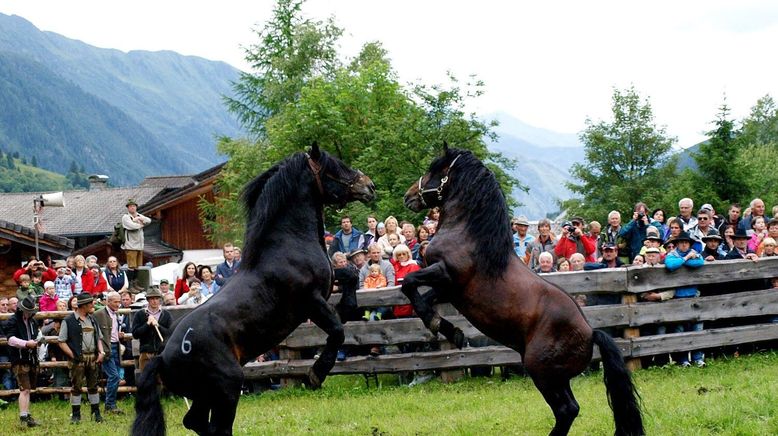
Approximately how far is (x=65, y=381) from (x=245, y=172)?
77.3 feet

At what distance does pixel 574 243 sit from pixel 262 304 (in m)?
6.90

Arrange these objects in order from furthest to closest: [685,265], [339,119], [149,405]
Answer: [339,119] → [685,265] → [149,405]

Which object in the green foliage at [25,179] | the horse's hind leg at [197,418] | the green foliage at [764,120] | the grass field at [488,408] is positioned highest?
the green foliage at [764,120]

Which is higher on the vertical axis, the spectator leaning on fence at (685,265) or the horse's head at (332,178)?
the horse's head at (332,178)

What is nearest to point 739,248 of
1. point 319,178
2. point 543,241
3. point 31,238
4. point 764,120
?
point 543,241

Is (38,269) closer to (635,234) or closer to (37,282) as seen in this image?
(37,282)

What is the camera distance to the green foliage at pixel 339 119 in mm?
25781

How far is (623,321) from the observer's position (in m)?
11.4

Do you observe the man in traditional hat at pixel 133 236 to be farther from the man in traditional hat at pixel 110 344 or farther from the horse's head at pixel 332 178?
the horse's head at pixel 332 178

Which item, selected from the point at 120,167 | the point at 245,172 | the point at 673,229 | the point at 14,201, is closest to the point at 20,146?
the point at 120,167

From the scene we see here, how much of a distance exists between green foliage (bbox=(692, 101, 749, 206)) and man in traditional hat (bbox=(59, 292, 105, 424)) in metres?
17.2

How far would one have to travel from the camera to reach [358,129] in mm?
29703

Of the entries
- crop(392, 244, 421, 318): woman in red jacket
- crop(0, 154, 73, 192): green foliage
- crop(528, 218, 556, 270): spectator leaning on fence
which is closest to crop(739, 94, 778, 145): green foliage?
crop(528, 218, 556, 270): spectator leaning on fence

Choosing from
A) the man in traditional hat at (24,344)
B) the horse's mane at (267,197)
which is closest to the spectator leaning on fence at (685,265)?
the horse's mane at (267,197)
